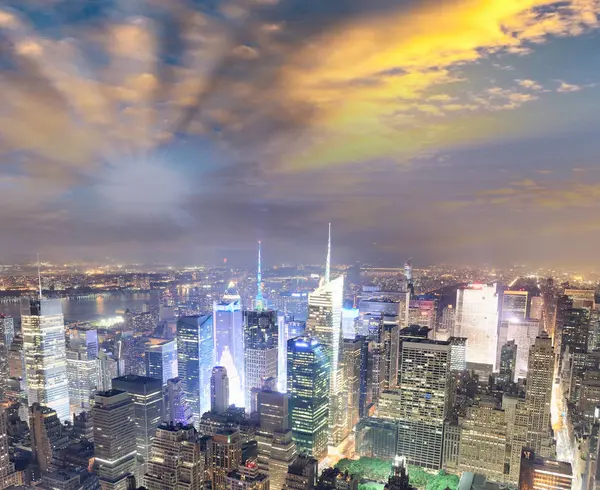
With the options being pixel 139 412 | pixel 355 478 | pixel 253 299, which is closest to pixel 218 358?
pixel 253 299

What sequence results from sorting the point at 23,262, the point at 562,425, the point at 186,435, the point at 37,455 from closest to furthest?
1. the point at 23,262
2. the point at 186,435
3. the point at 37,455
4. the point at 562,425

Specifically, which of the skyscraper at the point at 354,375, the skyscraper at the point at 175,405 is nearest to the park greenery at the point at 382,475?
the skyscraper at the point at 354,375

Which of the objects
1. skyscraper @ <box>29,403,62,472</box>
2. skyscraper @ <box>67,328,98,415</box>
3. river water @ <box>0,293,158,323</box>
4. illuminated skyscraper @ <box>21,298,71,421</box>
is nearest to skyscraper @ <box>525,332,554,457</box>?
river water @ <box>0,293,158,323</box>

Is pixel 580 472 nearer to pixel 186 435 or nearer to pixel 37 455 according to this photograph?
pixel 186 435

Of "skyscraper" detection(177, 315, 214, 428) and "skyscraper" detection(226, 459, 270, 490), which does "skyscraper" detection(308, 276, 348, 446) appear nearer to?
"skyscraper" detection(177, 315, 214, 428)

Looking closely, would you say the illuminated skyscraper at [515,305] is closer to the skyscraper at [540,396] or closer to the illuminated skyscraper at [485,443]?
the skyscraper at [540,396]

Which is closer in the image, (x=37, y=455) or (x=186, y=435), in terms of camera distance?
(x=186, y=435)
